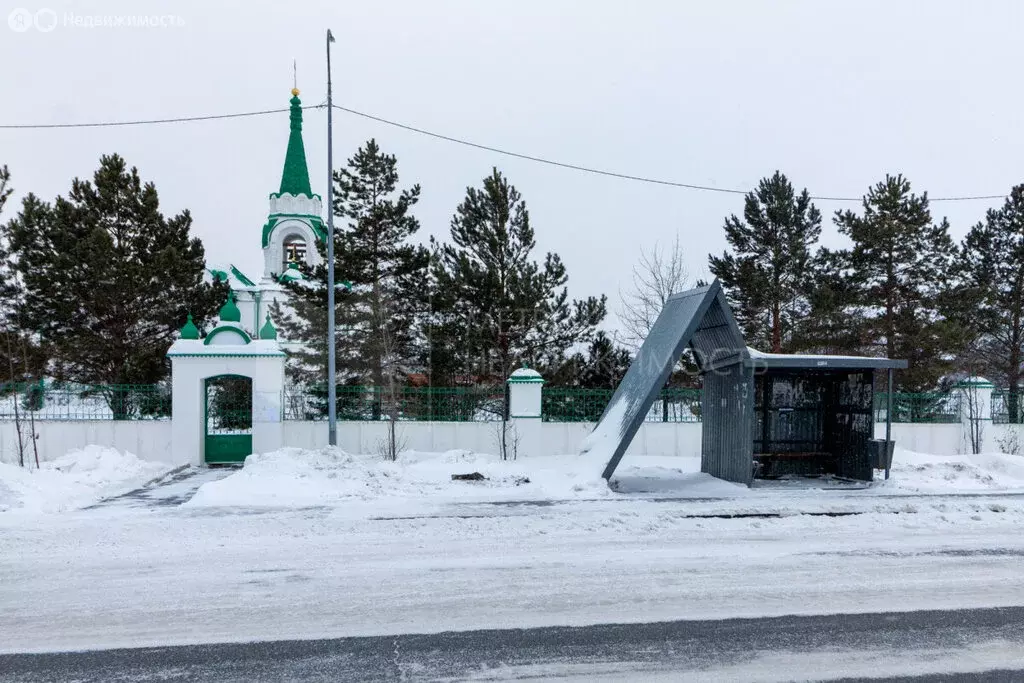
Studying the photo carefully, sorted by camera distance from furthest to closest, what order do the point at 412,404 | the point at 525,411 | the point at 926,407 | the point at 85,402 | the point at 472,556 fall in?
the point at 926,407, the point at 412,404, the point at 525,411, the point at 85,402, the point at 472,556

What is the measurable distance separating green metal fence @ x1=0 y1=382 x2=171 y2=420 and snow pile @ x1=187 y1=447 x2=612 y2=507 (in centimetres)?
417

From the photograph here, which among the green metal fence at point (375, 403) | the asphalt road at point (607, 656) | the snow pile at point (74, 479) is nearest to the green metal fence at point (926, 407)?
the green metal fence at point (375, 403)

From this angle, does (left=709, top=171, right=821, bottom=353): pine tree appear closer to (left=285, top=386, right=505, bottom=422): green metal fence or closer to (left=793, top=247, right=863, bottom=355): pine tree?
(left=793, top=247, right=863, bottom=355): pine tree

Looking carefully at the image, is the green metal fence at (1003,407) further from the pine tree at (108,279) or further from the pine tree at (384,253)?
the pine tree at (108,279)

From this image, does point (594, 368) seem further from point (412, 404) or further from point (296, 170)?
point (296, 170)

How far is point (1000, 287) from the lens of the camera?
92.8 ft

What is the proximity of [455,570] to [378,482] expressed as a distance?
598cm

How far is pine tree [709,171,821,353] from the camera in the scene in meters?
26.9

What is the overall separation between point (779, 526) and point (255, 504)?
7346 mm

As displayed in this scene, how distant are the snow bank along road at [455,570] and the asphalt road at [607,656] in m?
0.25

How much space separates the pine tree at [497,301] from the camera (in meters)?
23.8

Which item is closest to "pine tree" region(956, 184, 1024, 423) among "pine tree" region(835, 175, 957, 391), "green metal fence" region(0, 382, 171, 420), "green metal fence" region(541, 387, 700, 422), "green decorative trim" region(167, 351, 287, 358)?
"pine tree" region(835, 175, 957, 391)

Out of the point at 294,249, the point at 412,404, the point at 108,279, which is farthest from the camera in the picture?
the point at 294,249

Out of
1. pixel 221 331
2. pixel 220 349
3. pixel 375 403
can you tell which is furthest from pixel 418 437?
pixel 221 331
